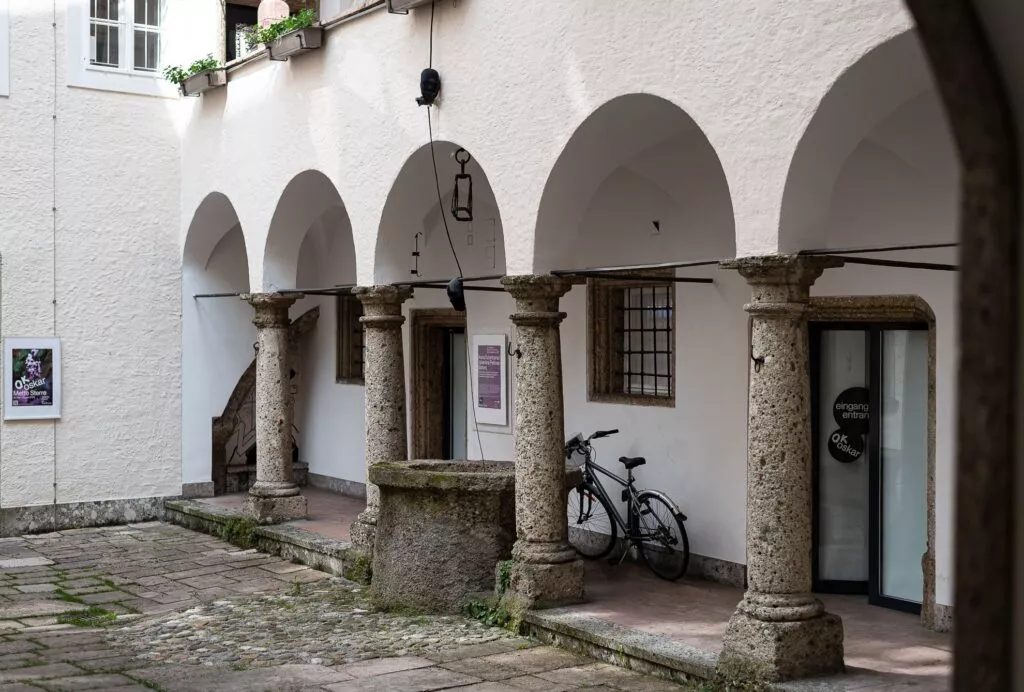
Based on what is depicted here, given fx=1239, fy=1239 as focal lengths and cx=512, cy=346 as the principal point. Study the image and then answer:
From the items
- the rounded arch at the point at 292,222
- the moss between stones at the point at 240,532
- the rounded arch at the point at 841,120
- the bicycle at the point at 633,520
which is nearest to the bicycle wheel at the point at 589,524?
the bicycle at the point at 633,520

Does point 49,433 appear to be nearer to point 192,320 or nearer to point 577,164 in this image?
point 192,320

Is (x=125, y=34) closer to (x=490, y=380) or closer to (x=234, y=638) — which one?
(x=490, y=380)

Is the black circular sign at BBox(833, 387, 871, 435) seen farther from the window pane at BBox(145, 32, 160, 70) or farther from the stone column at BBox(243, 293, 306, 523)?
the window pane at BBox(145, 32, 160, 70)

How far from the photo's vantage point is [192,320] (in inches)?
606

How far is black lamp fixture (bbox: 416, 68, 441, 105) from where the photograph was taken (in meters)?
9.98

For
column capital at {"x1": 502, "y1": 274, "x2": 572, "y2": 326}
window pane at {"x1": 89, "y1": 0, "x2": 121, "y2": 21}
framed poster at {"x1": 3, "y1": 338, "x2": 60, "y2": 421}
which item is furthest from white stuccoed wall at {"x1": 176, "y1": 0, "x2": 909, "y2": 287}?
framed poster at {"x1": 3, "y1": 338, "x2": 60, "y2": 421}

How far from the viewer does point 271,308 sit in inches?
517

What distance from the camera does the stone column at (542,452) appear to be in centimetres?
902

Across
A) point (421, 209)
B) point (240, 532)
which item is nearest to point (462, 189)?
point (421, 209)

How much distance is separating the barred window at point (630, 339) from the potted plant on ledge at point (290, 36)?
11.6 feet

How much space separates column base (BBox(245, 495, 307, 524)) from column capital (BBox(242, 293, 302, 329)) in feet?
6.02

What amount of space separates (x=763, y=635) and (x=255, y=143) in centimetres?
841

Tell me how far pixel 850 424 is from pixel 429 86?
425 centimetres

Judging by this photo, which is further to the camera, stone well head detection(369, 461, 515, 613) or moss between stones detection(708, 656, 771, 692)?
stone well head detection(369, 461, 515, 613)
